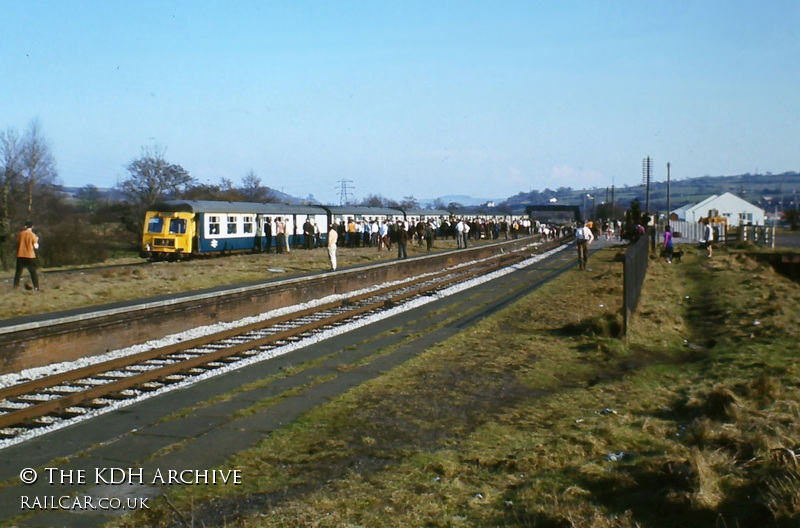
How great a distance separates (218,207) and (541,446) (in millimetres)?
30256

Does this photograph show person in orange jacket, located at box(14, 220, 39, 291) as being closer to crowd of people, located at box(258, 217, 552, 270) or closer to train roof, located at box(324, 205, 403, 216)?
crowd of people, located at box(258, 217, 552, 270)

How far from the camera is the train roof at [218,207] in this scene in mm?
32844

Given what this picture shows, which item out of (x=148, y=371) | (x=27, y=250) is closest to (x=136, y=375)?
(x=148, y=371)

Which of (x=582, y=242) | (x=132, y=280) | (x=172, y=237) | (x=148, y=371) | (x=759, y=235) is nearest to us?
(x=148, y=371)

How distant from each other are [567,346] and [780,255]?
29.1 m

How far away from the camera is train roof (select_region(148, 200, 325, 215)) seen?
108 ft

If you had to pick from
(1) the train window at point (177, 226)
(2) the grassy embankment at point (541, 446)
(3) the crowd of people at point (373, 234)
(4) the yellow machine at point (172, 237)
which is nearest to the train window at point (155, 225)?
(4) the yellow machine at point (172, 237)

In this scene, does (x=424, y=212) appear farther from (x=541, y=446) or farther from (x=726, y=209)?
(x=726, y=209)

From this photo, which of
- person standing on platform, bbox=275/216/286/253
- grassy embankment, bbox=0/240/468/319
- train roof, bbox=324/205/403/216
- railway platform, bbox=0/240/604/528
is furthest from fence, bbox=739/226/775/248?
railway platform, bbox=0/240/604/528

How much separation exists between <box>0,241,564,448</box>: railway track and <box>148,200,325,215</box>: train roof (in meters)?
17.6

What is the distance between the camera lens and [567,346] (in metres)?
12.8

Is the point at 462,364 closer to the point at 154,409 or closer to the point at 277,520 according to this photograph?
the point at 154,409

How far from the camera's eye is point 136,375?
9.61 metres

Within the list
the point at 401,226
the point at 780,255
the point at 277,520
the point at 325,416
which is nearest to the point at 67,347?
the point at 325,416
